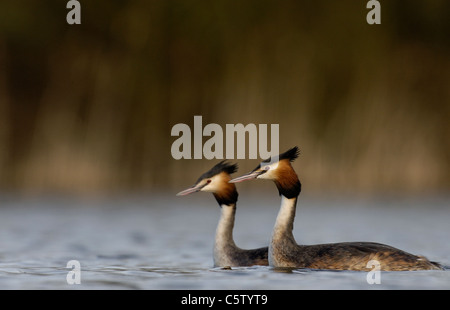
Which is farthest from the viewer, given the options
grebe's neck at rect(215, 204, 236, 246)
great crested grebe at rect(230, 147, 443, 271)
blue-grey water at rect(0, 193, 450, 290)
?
grebe's neck at rect(215, 204, 236, 246)

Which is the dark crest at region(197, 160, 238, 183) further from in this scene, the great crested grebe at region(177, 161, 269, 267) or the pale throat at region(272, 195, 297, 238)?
the pale throat at region(272, 195, 297, 238)

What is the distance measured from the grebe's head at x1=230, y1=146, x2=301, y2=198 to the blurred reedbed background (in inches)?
388

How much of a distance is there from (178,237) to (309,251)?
176 inches

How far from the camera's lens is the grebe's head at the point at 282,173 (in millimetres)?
9383

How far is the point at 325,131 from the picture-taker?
20.8 meters

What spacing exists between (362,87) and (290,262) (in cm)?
1251

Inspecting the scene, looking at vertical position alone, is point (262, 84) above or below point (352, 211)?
above

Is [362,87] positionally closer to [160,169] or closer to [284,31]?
[284,31]

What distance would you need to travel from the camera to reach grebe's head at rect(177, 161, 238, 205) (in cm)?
1007

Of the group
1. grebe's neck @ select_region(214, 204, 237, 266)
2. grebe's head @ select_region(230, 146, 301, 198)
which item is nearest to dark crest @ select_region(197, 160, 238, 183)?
grebe's neck @ select_region(214, 204, 237, 266)

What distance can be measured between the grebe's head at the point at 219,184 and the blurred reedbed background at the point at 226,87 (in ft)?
29.9

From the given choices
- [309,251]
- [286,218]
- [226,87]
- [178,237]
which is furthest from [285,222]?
[226,87]
